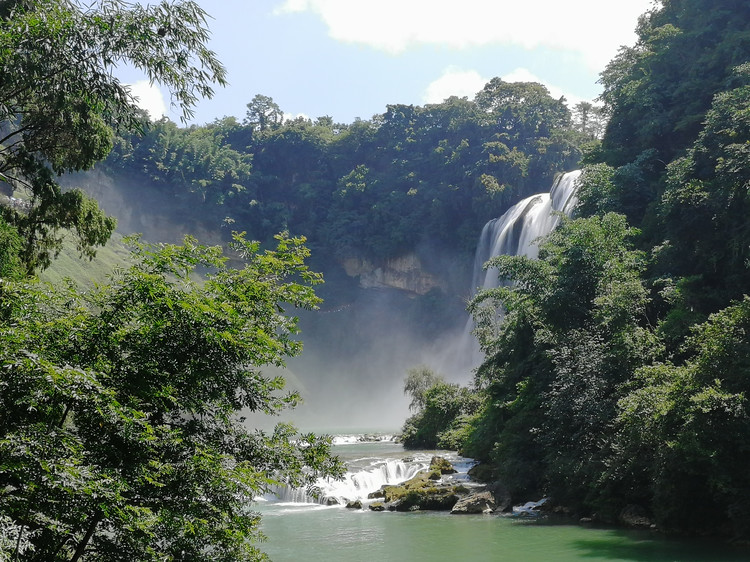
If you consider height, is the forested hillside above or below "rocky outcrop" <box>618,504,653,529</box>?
above

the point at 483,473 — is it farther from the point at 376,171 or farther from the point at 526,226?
the point at 376,171

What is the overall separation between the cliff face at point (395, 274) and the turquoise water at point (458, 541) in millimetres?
48798

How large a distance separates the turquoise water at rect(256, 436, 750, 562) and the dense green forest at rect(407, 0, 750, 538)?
1.05 metres

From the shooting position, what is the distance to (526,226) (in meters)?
37.8

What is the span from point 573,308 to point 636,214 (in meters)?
7.21

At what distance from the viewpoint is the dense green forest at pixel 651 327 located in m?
13.4

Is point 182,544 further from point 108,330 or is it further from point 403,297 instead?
point 403,297

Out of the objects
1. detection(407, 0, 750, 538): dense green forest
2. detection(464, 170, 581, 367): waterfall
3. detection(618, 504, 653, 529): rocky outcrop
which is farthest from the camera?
detection(464, 170, 581, 367): waterfall

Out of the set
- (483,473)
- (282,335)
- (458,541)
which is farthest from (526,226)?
(282,335)

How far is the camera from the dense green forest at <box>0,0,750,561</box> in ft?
16.1

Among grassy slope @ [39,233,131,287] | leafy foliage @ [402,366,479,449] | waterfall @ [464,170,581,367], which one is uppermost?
grassy slope @ [39,233,131,287]

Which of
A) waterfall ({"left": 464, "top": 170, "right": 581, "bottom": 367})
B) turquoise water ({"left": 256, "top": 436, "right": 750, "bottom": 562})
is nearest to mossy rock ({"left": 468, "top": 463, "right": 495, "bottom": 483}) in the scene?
turquoise water ({"left": 256, "top": 436, "right": 750, "bottom": 562})

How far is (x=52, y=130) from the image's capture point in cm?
1026

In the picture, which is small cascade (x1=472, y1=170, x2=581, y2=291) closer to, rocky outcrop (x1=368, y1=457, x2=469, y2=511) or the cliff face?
rocky outcrop (x1=368, y1=457, x2=469, y2=511)
